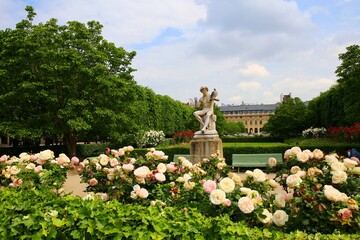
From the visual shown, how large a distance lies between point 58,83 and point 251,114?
127911 millimetres

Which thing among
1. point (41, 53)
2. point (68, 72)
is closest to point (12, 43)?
point (41, 53)

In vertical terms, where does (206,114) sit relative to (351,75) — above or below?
below

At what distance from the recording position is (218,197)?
350 centimetres

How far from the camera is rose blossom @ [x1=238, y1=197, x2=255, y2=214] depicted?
11.0 feet

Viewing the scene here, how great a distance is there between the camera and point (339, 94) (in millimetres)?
31922

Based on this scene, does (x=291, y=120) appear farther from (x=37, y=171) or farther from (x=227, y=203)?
(x=227, y=203)

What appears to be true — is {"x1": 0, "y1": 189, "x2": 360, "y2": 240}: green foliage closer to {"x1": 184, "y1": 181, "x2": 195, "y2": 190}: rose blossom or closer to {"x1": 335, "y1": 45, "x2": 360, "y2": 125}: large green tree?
{"x1": 184, "y1": 181, "x2": 195, "y2": 190}: rose blossom

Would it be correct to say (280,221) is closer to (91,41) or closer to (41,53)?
(41,53)

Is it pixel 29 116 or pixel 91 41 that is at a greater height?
pixel 91 41

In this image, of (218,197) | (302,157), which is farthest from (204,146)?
(218,197)

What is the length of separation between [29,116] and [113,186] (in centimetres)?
1374

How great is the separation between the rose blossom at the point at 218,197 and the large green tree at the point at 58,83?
12840 millimetres

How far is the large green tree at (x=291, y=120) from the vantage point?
4428 centimetres

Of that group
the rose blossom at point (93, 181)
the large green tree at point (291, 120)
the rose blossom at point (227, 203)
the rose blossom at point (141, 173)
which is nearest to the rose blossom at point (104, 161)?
the rose blossom at point (93, 181)
